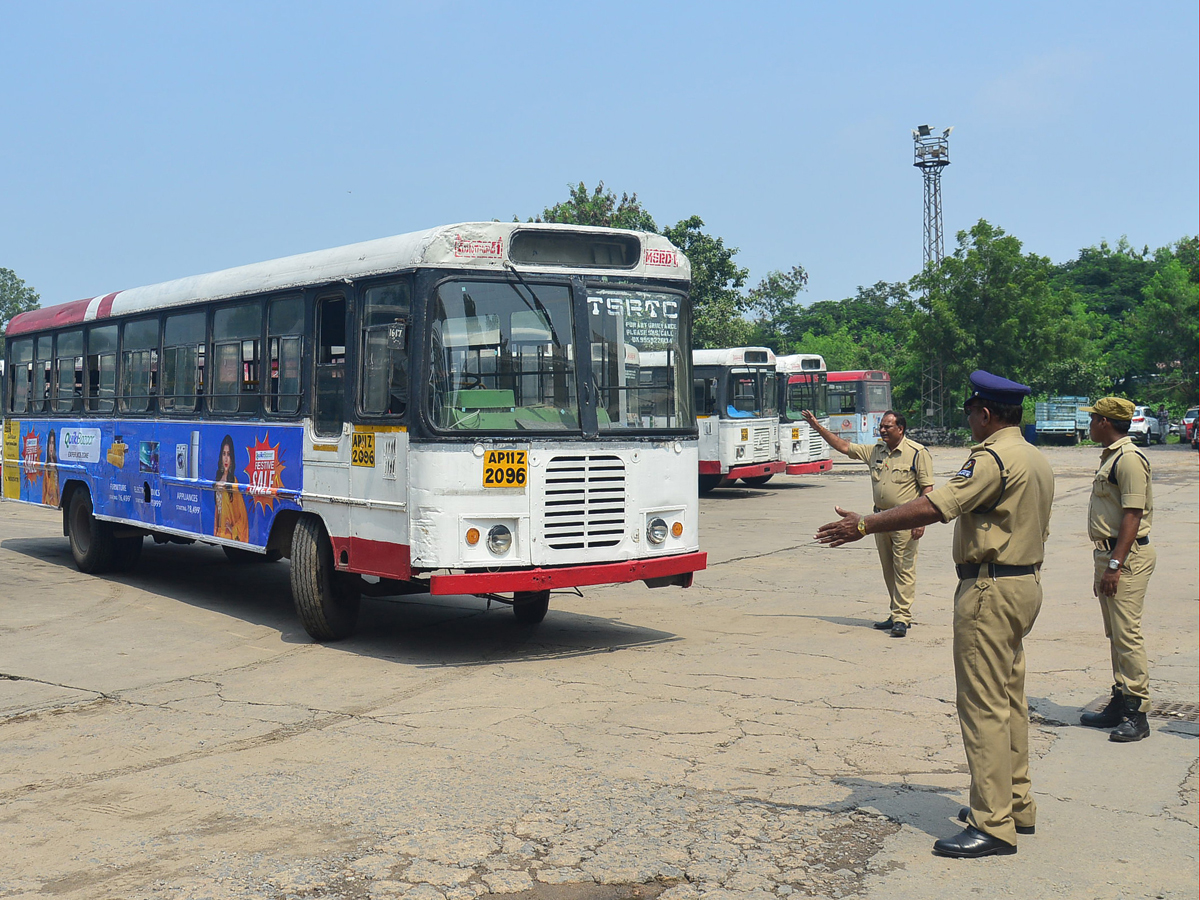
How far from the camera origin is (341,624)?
380 inches

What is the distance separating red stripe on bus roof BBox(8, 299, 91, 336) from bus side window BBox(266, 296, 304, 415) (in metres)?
5.01

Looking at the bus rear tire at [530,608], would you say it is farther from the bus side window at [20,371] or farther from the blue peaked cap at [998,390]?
the bus side window at [20,371]

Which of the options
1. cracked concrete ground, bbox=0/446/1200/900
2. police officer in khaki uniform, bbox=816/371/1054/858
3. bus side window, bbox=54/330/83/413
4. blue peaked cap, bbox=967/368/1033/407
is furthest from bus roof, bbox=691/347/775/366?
police officer in khaki uniform, bbox=816/371/1054/858

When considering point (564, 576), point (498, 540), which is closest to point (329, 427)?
point (498, 540)

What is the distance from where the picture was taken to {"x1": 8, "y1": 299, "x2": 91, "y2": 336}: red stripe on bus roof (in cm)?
1430

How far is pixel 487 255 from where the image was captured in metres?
8.78

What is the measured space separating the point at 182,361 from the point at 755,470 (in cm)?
1649

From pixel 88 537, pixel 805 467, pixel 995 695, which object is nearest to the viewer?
pixel 995 695

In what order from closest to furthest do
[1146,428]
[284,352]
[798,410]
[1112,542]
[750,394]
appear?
1. [1112,542]
2. [284,352]
3. [750,394]
4. [798,410]
5. [1146,428]

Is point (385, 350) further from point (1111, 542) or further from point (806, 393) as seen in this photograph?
point (806, 393)

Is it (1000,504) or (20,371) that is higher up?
(20,371)

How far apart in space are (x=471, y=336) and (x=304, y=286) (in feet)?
6.66

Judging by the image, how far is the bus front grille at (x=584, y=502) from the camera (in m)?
8.78

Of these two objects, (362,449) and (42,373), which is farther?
(42,373)
